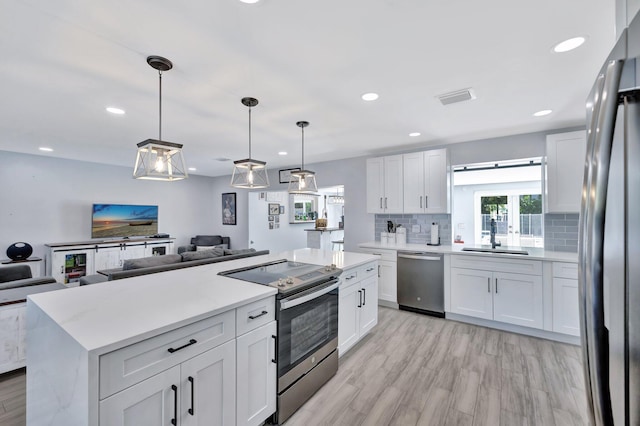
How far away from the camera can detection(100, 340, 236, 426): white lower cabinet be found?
45.9 inches

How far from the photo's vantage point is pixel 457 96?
252cm

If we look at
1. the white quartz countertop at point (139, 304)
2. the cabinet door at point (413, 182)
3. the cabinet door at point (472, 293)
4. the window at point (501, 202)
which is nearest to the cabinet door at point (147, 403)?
the white quartz countertop at point (139, 304)

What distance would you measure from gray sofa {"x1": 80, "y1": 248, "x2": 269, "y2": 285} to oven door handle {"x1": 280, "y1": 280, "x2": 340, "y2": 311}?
4.92ft

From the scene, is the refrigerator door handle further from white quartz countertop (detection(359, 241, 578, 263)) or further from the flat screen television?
the flat screen television

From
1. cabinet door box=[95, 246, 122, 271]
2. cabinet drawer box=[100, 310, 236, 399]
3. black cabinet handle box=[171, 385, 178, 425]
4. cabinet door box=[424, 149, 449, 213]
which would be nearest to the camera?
cabinet drawer box=[100, 310, 236, 399]

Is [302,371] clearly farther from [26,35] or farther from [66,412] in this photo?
[26,35]

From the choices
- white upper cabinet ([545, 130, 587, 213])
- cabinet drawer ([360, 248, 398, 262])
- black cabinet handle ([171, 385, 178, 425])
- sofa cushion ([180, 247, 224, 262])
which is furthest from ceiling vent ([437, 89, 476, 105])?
sofa cushion ([180, 247, 224, 262])

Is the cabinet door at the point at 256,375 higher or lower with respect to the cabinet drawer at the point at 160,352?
lower

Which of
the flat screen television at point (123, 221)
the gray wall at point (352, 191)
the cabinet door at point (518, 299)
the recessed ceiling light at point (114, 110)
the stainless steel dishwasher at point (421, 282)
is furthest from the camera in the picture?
the flat screen television at point (123, 221)

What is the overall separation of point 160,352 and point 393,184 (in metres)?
3.84

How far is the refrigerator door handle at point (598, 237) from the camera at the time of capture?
2.03ft

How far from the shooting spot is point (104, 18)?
4.93 feet

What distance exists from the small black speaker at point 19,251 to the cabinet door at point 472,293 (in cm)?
663

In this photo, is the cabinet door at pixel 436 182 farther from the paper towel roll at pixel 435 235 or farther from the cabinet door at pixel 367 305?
the cabinet door at pixel 367 305
